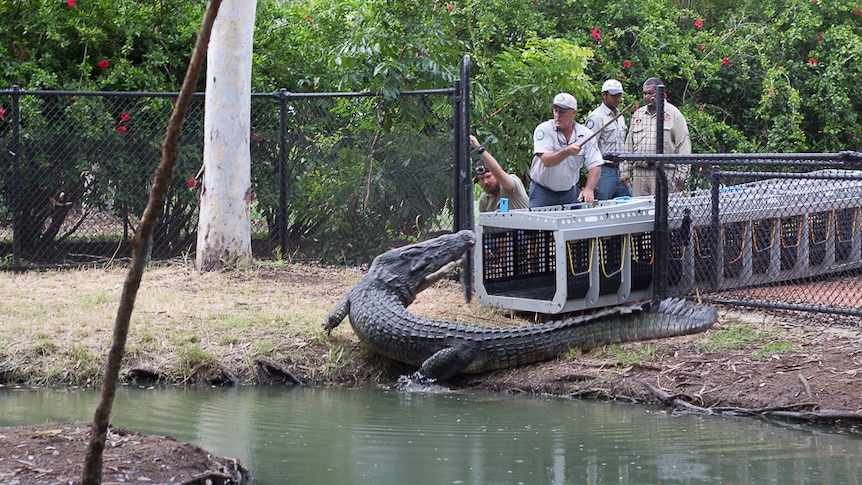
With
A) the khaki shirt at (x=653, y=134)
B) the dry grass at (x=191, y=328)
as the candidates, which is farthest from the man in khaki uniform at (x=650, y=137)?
the dry grass at (x=191, y=328)

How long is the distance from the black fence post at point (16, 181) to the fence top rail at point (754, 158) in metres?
5.22

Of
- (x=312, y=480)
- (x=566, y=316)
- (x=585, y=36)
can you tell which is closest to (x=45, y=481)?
(x=312, y=480)

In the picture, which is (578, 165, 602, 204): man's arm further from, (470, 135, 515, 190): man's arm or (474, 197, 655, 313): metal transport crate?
(470, 135, 515, 190): man's arm

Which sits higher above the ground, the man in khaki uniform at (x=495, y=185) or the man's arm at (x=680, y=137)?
the man's arm at (x=680, y=137)

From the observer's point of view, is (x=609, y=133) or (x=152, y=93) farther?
(x=609, y=133)

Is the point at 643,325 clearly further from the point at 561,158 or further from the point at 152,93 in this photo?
the point at 152,93

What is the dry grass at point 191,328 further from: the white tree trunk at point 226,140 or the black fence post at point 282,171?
the black fence post at point 282,171

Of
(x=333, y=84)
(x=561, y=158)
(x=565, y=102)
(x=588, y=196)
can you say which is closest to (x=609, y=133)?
(x=588, y=196)

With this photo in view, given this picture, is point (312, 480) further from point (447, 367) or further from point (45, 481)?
point (447, 367)

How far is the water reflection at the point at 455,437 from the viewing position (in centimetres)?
457

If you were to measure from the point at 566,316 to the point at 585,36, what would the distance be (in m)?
5.44

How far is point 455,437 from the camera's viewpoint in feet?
17.2

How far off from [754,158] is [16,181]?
250 inches

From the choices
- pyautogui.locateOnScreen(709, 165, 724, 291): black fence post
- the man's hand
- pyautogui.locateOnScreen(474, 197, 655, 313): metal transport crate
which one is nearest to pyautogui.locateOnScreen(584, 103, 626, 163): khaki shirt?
the man's hand
